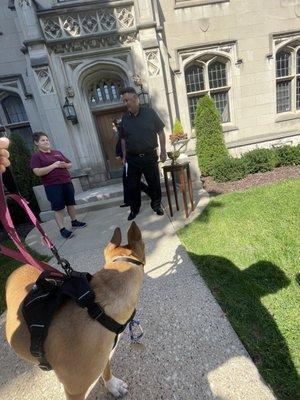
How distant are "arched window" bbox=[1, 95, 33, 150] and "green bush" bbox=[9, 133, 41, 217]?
204cm

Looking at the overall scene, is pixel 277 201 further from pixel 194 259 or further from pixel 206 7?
pixel 206 7

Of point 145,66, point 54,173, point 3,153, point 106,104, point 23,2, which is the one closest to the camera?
point 3,153

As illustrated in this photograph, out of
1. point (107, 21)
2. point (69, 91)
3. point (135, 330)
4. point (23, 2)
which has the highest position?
point (23, 2)

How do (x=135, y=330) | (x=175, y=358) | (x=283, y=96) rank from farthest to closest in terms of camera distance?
(x=283, y=96), (x=135, y=330), (x=175, y=358)

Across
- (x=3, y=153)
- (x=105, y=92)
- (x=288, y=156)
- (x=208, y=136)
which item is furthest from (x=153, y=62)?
(x=3, y=153)

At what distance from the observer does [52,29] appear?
22.8ft

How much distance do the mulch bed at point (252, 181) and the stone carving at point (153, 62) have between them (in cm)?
354

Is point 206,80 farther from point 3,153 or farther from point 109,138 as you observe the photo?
point 3,153

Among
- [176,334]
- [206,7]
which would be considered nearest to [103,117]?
[206,7]

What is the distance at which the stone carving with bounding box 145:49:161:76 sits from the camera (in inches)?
279

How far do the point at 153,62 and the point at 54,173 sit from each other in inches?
189

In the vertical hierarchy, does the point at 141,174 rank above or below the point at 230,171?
above

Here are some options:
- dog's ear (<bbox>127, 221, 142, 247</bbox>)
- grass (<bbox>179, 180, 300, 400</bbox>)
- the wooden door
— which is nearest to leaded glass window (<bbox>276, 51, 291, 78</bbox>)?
the wooden door

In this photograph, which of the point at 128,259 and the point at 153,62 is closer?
the point at 128,259
